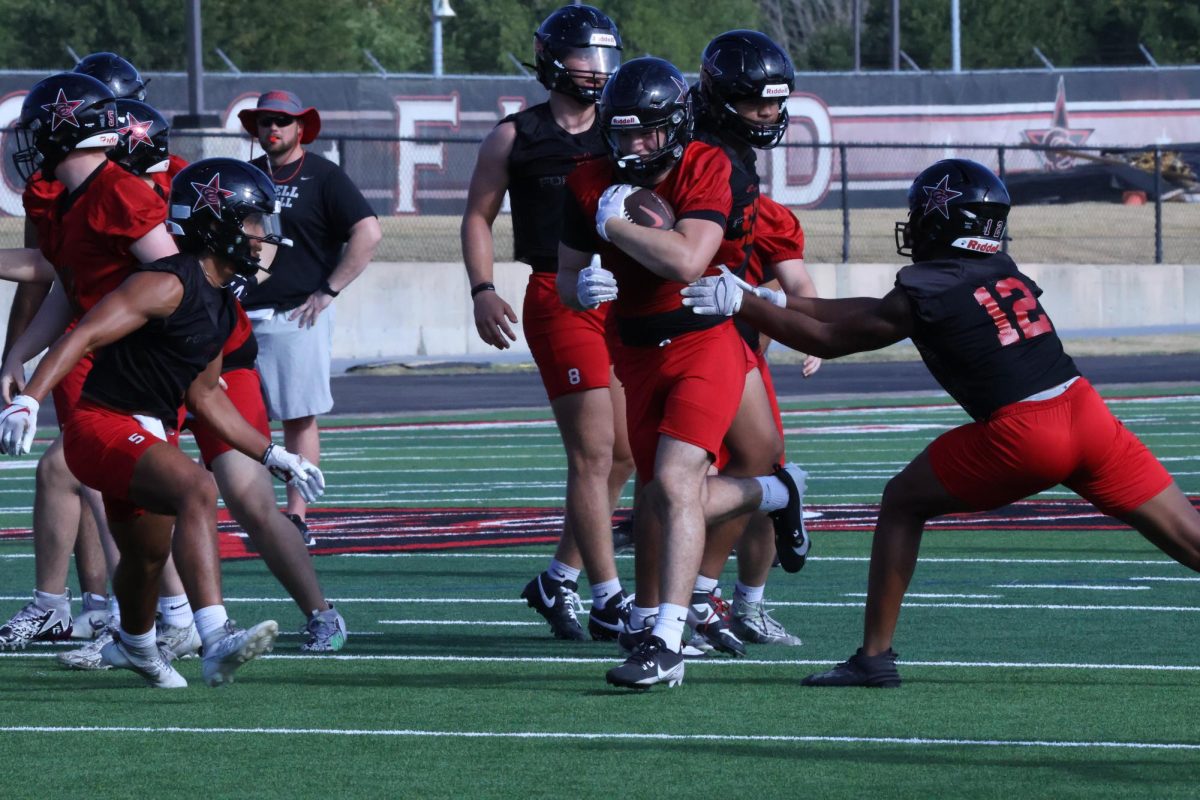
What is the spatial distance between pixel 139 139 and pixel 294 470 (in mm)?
1567

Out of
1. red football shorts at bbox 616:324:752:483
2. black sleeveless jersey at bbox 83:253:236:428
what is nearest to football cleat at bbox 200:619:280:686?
black sleeveless jersey at bbox 83:253:236:428

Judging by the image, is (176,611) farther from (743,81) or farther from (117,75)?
(743,81)

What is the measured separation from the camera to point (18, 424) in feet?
22.2

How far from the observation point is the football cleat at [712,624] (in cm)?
789

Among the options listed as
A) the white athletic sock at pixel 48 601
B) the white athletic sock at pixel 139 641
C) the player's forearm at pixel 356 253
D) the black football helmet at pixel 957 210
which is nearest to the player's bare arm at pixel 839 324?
the black football helmet at pixel 957 210

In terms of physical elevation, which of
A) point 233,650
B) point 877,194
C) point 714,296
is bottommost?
point 877,194

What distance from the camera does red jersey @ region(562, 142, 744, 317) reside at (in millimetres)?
7168

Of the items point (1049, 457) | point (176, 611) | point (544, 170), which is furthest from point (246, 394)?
point (1049, 457)

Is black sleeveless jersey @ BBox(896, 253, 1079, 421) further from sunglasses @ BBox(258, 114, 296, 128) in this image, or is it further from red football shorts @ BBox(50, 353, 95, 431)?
sunglasses @ BBox(258, 114, 296, 128)

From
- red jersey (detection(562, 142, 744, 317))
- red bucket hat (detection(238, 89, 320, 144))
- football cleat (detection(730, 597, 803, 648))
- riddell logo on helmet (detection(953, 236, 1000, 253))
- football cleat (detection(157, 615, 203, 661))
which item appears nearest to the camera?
riddell logo on helmet (detection(953, 236, 1000, 253))

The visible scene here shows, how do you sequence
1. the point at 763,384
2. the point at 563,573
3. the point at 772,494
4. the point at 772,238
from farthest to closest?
the point at 563,573, the point at 772,238, the point at 763,384, the point at 772,494

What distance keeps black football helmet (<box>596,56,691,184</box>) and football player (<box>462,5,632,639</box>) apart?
104 centimetres

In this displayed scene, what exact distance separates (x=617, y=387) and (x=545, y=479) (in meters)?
5.91

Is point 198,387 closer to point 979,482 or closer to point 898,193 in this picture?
point 979,482
